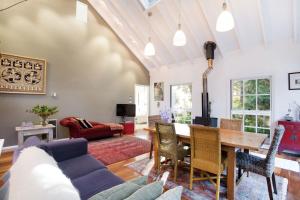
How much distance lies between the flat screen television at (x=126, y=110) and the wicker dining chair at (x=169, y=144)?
358 centimetres

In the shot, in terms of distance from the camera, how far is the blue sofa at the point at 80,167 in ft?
5.05

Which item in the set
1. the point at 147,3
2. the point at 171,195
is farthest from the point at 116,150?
the point at 147,3

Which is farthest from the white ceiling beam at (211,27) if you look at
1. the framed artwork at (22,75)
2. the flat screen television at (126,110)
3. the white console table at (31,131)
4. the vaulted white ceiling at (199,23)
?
Result: the white console table at (31,131)

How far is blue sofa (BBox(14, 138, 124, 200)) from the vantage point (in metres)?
1.54

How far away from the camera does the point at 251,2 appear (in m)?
3.47

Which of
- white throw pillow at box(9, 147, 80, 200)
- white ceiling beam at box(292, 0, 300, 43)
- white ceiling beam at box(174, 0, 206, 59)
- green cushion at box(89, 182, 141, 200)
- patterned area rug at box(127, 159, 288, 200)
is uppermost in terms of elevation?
white ceiling beam at box(174, 0, 206, 59)

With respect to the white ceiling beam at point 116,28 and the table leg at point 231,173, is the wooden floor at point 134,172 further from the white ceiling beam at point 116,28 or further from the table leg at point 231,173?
the white ceiling beam at point 116,28

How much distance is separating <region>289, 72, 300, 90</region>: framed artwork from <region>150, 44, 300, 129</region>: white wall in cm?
8

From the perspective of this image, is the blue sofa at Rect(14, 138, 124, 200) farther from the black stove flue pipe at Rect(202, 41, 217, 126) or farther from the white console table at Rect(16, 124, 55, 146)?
the black stove flue pipe at Rect(202, 41, 217, 126)

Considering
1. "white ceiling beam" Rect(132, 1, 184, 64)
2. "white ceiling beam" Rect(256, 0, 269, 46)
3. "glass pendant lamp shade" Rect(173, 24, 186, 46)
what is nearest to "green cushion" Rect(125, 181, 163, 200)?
"glass pendant lamp shade" Rect(173, 24, 186, 46)

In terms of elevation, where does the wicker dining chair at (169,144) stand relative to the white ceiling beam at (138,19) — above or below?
below

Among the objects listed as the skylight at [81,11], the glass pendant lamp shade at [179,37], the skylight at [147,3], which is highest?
the skylight at [81,11]

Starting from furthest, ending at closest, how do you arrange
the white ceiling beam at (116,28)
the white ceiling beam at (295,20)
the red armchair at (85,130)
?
the white ceiling beam at (116,28) → the red armchair at (85,130) → the white ceiling beam at (295,20)

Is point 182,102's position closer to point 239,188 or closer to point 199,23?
point 199,23
